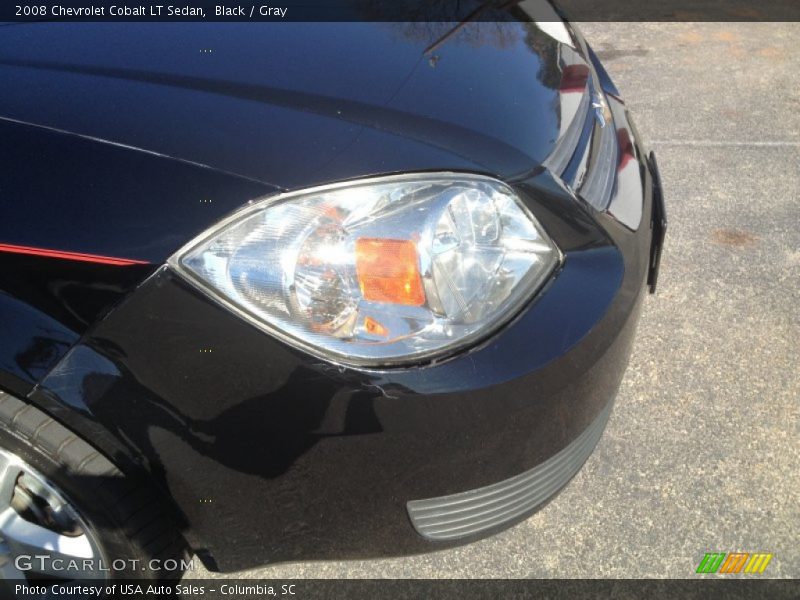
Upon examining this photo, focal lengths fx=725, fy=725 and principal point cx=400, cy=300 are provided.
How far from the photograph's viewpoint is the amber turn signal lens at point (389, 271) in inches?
51.5

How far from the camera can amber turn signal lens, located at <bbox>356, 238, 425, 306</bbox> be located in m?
1.31

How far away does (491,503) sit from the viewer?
5.07 ft

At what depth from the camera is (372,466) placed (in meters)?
1.39

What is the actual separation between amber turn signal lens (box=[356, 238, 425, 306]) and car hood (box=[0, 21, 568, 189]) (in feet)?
0.46

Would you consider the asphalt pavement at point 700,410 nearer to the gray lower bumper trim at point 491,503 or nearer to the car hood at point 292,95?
the gray lower bumper trim at point 491,503

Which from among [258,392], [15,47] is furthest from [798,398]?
[15,47]

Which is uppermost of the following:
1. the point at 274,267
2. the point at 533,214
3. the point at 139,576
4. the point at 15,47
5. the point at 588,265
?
the point at 15,47

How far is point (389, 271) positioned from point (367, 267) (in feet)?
0.13

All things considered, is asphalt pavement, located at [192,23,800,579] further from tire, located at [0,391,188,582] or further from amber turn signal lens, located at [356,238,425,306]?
amber turn signal lens, located at [356,238,425,306]

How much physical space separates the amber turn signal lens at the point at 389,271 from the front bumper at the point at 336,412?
14 cm

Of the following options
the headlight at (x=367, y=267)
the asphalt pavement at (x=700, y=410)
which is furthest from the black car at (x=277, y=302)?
the asphalt pavement at (x=700, y=410)

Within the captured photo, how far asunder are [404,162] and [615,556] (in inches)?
47.7

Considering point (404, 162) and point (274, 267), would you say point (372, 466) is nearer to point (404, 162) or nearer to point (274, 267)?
point (274, 267)

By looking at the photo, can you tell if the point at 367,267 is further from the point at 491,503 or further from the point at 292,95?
the point at 491,503
